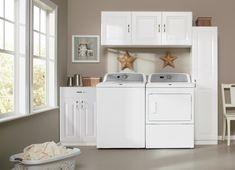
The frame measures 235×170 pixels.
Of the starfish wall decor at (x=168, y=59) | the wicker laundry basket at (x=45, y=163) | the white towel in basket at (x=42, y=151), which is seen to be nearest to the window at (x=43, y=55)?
the white towel in basket at (x=42, y=151)

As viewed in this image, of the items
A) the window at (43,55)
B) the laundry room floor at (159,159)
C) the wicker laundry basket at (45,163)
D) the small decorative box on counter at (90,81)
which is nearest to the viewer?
the wicker laundry basket at (45,163)

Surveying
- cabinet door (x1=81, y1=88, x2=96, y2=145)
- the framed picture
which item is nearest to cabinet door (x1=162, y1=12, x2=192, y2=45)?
the framed picture

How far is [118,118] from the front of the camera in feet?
16.2

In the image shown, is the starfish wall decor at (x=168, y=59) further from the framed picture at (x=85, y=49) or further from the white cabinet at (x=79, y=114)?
the white cabinet at (x=79, y=114)

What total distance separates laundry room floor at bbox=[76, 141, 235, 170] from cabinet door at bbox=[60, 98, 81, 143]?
26 cm

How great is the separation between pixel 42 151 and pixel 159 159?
5.12 ft

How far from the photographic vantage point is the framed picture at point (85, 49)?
5789mm

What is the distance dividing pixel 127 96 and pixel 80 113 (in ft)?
2.62

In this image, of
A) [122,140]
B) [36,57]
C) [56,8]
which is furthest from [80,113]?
[56,8]

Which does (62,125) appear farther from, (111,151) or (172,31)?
(172,31)

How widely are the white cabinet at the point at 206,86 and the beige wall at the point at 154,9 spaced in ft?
1.59

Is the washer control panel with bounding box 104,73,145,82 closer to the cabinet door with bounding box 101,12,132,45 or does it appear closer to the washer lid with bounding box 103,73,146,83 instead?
the washer lid with bounding box 103,73,146,83

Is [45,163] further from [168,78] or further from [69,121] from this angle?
[168,78]

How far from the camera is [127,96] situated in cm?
494
